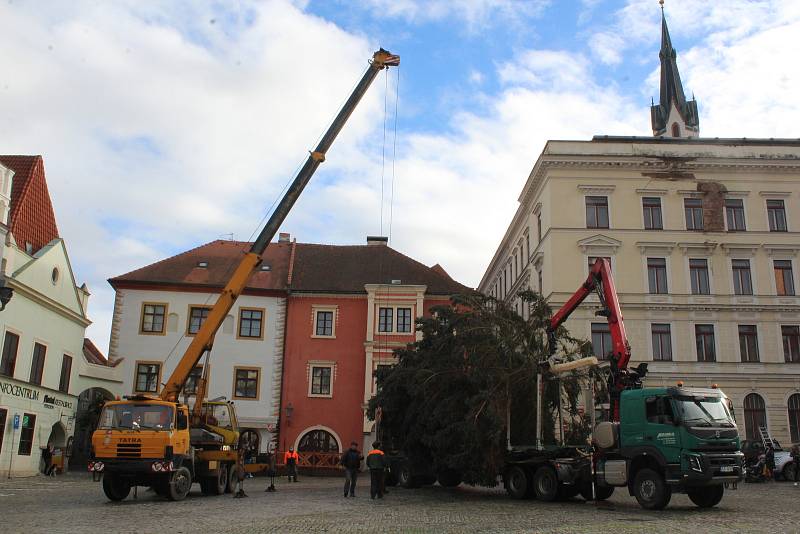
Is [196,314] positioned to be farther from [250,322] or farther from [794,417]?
[794,417]

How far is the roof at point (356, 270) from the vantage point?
1662 inches

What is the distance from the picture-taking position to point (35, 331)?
101 feet

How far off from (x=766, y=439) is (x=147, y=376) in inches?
1212

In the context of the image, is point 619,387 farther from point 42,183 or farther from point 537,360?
point 42,183

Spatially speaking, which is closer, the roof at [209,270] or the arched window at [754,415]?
the arched window at [754,415]

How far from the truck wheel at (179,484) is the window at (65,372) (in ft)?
57.4

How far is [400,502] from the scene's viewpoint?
19266 mm

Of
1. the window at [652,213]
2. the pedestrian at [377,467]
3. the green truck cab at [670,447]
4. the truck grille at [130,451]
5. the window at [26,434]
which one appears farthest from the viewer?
the window at [652,213]

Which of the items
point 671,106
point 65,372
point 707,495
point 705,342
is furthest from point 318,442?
point 671,106

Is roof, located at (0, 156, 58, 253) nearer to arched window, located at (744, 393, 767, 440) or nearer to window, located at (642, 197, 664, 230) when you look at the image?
window, located at (642, 197, 664, 230)

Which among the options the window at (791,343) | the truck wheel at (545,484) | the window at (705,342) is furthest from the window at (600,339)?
the truck wheel at (545,484)

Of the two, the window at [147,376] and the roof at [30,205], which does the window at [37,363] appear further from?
the window at [147,376]

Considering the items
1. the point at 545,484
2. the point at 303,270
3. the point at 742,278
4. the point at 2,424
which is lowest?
the point at 545,484

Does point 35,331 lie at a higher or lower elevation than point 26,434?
higher
